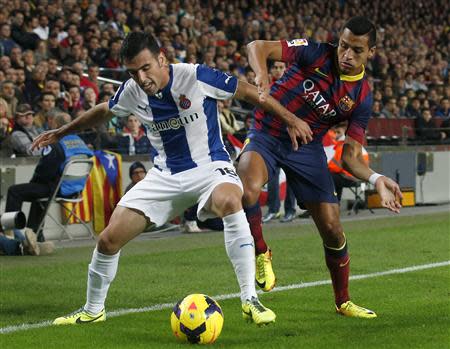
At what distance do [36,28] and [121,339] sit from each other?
12602 mm

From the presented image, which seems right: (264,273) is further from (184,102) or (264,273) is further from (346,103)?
(184,102)

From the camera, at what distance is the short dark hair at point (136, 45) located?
6.43 metres

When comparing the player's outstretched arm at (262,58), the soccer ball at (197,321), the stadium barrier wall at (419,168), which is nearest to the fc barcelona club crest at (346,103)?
the player's outstretched arm at (262,58)

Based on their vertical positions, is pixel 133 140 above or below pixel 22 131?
below

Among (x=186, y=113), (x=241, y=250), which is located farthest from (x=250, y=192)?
(x=241, y=250)

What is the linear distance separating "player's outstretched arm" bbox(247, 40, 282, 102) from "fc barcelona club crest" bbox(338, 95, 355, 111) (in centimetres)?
56

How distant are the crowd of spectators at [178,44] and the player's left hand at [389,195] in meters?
8.39

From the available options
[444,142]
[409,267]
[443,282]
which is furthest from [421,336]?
[444,142]

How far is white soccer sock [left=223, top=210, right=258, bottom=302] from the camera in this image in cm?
638

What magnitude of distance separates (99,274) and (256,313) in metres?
1.20

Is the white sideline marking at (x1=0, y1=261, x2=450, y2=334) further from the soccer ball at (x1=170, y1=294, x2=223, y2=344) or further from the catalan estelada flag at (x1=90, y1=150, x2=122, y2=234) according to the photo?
the catalan estelada flag at (x1=90, y1=150, x2=122, y2=234)

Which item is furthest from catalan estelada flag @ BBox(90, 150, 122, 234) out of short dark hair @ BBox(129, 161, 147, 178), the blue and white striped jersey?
the blue and white striped jersey

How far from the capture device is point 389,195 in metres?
6.32

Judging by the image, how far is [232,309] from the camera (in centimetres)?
779
